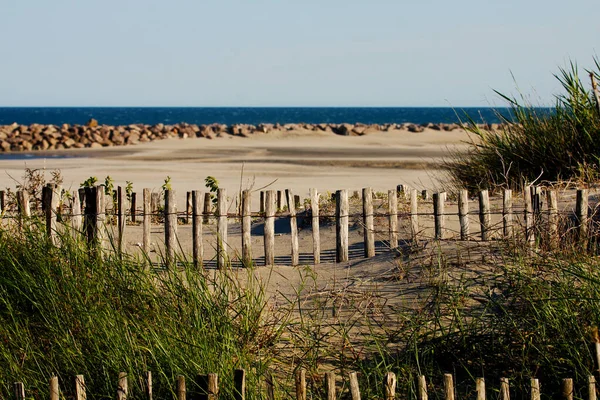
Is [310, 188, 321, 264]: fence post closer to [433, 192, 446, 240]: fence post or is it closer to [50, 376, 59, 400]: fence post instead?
[433, 192, 446, 240]: fence post

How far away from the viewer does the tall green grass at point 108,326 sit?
149 inches

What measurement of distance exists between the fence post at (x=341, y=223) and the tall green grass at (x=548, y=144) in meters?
2.42

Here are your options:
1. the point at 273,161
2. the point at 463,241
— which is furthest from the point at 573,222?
the point at 273,161

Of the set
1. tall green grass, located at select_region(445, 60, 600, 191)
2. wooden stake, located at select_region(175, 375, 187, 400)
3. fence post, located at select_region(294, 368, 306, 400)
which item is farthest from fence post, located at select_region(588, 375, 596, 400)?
tall green grass, located at select_region(445, 60, 600, 191)

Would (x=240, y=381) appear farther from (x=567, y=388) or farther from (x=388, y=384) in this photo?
(x=567, y=388)

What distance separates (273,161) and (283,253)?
14.2 meters

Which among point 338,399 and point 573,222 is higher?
point 573,222

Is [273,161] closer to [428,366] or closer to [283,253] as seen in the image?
[283,253]

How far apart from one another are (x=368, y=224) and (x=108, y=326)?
332cm

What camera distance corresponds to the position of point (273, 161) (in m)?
21.8

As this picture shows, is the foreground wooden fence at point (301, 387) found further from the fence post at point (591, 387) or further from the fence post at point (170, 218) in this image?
the fence post at point (170, 218)

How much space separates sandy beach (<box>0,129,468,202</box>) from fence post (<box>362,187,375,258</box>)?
4685 millimetres

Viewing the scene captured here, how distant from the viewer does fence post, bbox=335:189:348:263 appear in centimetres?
675

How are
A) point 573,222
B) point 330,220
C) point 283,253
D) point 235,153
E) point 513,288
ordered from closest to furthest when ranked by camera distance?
1. point 513,288
2. point 573,222
3. point 283,253
4. point 330,220
5. point 235,153
